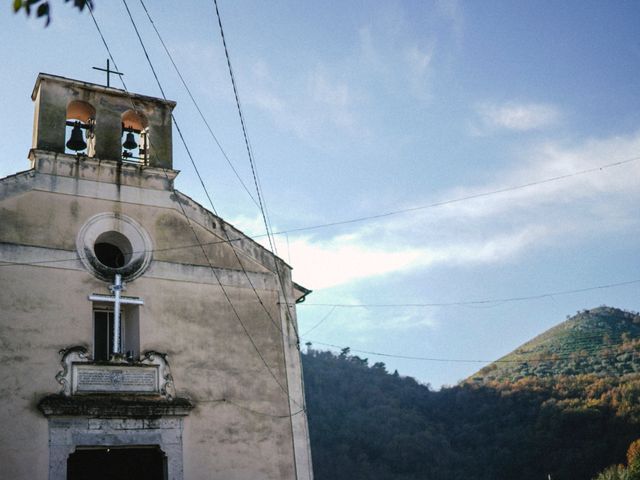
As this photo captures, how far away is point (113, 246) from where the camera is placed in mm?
14141

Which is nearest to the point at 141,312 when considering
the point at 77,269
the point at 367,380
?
the point at 77,269

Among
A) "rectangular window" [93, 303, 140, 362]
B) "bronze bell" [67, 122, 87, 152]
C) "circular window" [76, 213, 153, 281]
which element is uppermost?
"bronze bell" [67, 122, 87, 152]

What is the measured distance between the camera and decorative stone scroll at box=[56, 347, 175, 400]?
1227 centimetres

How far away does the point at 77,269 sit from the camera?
1302cm

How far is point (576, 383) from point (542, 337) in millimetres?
18770

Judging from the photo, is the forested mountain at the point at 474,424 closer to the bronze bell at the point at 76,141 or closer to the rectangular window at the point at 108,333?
the rectangular window at the point at 108,333

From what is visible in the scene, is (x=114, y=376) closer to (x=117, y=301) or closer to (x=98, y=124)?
(x=117, y=301)

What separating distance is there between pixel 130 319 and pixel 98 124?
12.0 feet

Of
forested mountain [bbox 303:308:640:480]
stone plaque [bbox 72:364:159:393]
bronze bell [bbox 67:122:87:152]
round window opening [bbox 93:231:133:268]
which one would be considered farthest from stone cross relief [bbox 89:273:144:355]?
forested mountain [bbox 303:308:640:480]

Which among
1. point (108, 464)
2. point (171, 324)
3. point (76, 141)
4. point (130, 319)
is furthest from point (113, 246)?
point (108, 464)

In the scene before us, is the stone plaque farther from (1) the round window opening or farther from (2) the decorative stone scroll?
(1) the round window opening

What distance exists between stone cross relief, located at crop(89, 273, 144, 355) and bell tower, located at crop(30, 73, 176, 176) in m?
2.23

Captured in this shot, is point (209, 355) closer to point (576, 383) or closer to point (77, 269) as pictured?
point (77, 269)

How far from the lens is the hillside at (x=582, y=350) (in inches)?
2395
